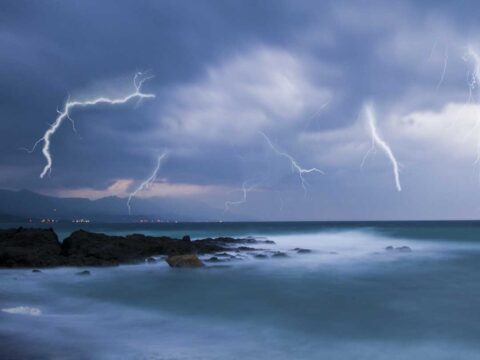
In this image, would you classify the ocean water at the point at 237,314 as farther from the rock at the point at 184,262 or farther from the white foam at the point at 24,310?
the rock at the point at 184,262

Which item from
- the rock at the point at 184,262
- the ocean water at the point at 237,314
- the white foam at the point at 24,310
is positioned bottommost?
the ocean water at the point at 237,314

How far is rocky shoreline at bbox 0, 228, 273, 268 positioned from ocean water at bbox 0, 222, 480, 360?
4.06 ft

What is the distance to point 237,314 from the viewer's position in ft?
35.1

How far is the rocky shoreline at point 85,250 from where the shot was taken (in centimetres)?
1862

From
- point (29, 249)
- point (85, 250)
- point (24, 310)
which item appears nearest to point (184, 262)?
point (85, 250)

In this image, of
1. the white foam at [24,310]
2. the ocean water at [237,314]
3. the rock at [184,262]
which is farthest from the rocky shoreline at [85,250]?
the white foam at [24,310]

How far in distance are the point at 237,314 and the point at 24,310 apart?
16.2ft

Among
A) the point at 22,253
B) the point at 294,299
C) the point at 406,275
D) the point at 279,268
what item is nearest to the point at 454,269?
the point at 406,275

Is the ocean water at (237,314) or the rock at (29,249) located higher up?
the rock at (29,249)

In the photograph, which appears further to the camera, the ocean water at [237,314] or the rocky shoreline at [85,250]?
the rocky shoreline at [85,250]

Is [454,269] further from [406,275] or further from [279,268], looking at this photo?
[279,268]

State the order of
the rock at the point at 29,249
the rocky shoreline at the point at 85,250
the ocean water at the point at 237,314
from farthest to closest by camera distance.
A: the rocky shoreline at the point at 85,250 → the rock at the point at 29,249 → the ocean water at the point at 237,314

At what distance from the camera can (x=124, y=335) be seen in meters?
8.23

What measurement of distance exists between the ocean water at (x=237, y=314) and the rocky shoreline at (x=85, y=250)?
1238 millimetres
